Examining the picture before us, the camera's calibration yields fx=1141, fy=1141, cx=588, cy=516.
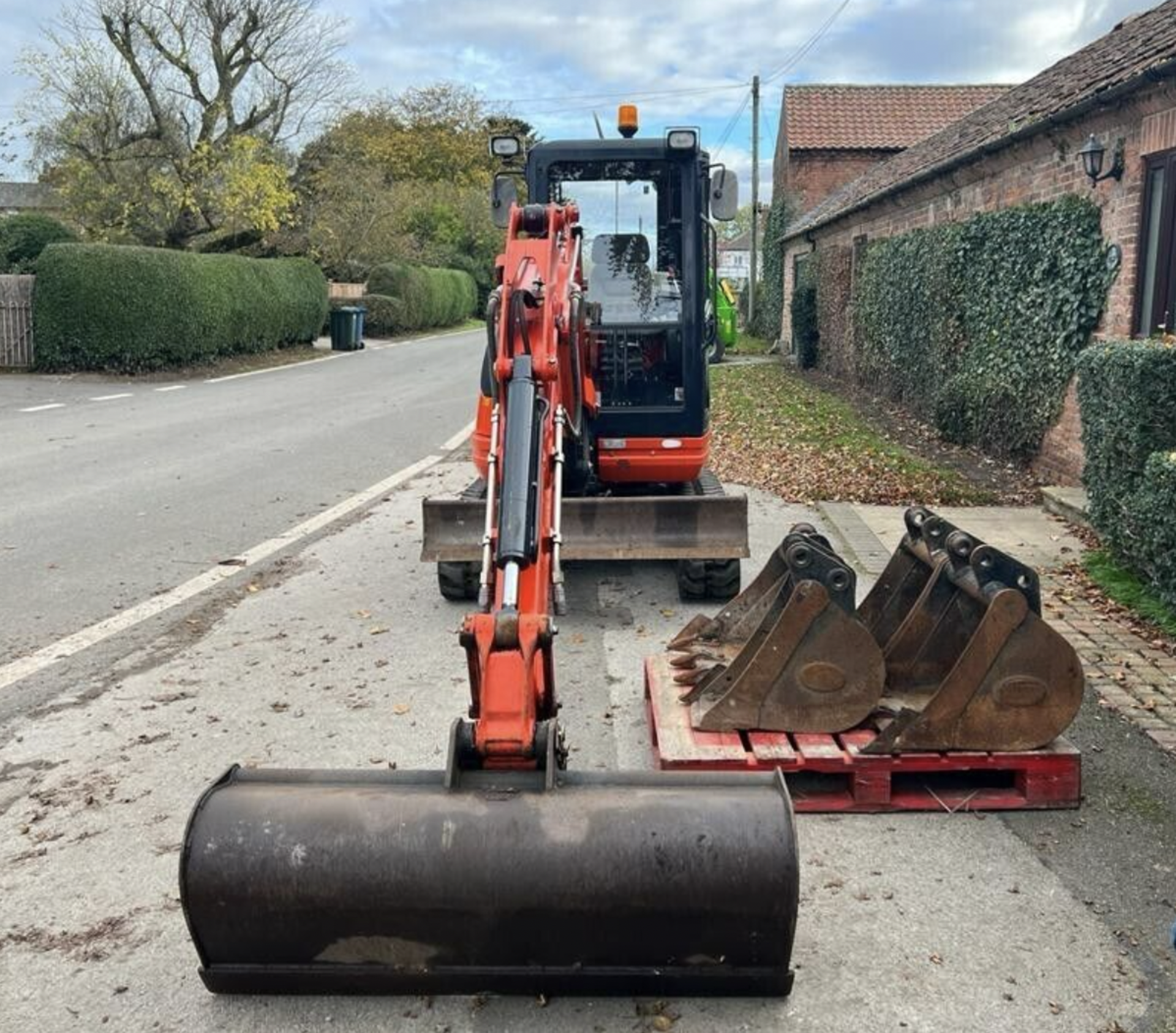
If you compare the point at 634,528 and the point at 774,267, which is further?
the point at 774,267

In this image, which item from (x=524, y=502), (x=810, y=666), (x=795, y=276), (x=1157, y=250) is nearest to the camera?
(x=524, y=502)

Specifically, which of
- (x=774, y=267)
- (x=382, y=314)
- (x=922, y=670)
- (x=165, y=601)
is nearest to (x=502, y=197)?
(x=165, y=601)

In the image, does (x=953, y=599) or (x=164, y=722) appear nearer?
(x=953, y=599)

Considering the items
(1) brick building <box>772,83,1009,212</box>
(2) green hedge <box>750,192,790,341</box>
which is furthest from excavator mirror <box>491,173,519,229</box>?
(1) brick building <box>772,83,1009,212</box>

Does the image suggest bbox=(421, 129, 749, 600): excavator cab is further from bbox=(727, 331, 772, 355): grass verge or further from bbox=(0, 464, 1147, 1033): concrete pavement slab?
bbox=(727, 331, 772, 355): grass verge

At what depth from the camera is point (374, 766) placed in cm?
453

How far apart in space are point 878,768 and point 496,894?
1.79 metres

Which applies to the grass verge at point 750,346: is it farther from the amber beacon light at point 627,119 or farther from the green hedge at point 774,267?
the amber beacon light at point 627,119

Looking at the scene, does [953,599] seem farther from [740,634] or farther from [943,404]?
[943,404]

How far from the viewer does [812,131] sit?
100 feet

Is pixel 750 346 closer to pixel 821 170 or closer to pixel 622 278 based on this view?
pixel 821 170

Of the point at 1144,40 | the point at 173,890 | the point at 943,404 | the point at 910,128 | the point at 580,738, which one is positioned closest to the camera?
the point at 173,890

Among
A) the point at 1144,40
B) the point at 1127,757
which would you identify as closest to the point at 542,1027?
the point at 1127,757

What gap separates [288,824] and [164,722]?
2.37m
